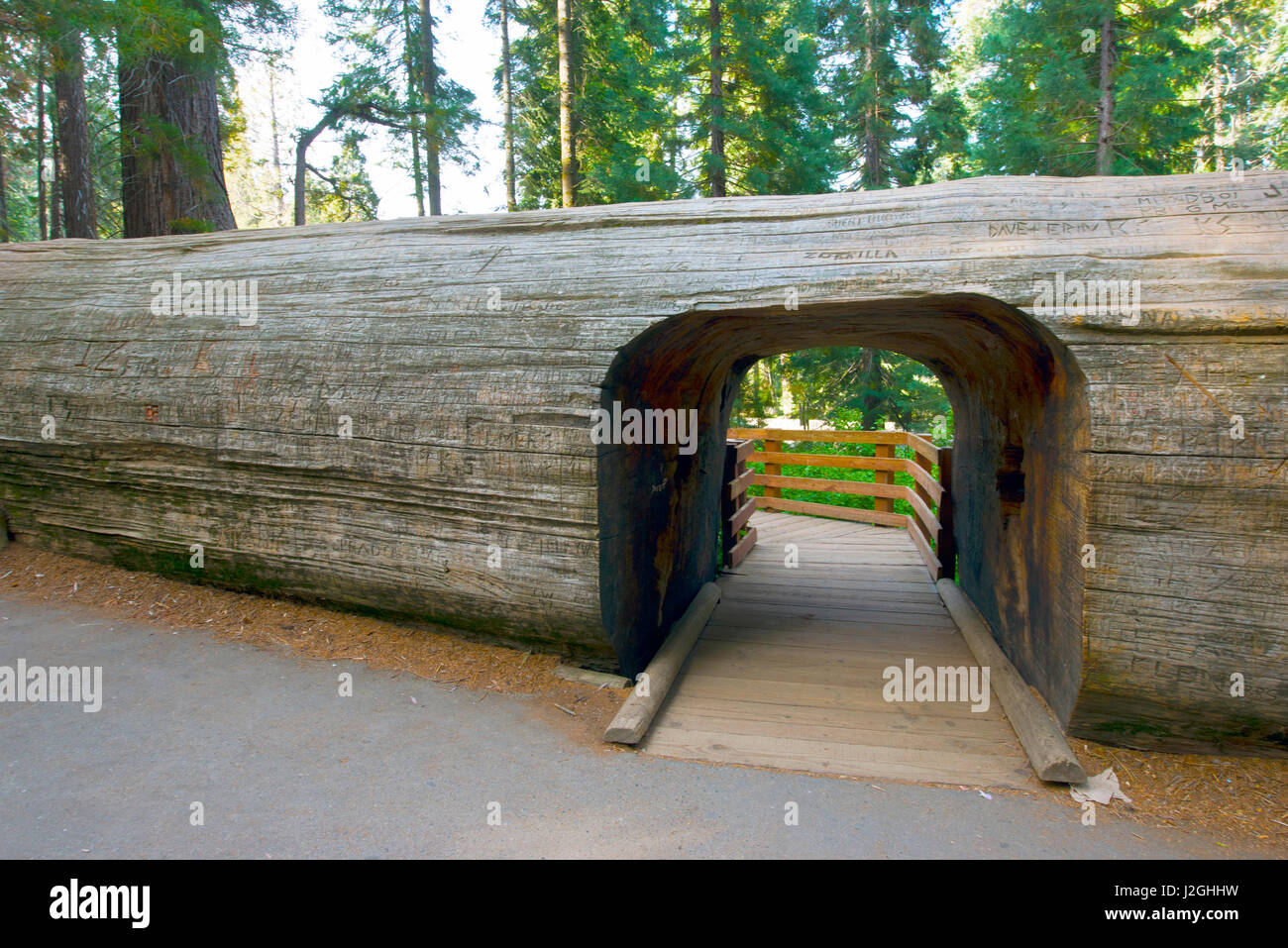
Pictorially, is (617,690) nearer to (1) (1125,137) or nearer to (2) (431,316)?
(2) (431,316)

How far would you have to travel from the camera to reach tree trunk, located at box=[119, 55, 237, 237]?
268 inches

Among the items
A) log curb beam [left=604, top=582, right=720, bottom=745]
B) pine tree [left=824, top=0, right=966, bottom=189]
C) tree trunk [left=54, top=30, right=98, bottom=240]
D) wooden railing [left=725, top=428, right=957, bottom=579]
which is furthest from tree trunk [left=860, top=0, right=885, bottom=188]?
tree trunk [left=54, top=30, right=98, bottom=240]

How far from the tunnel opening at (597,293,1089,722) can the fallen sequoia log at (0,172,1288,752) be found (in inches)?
1.3

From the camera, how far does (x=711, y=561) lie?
6.82 metres

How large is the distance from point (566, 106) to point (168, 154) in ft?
29.5

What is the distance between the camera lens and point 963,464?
631cm
